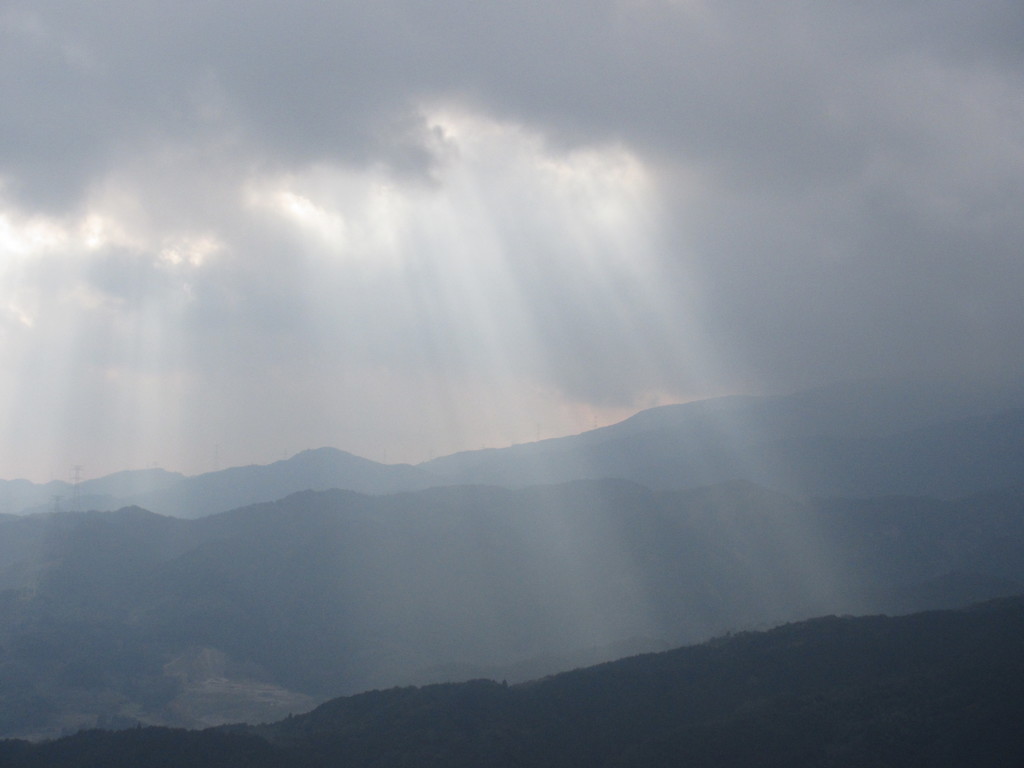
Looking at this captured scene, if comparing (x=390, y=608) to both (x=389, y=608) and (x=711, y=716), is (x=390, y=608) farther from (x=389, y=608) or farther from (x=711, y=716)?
(x=711, y=716)

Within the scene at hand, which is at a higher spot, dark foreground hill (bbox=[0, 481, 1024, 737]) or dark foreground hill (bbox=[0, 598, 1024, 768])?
dark foreground hill (bbox=[0, 481, 1024, 737])

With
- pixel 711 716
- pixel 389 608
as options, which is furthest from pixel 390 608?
pixel 711 716

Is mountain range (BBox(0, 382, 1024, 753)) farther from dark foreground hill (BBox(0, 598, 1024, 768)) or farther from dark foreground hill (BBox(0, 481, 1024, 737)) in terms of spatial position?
dark foreground hill (BBox(0, 598, 1024, 768))

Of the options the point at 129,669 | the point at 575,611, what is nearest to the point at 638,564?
the point at 575,611

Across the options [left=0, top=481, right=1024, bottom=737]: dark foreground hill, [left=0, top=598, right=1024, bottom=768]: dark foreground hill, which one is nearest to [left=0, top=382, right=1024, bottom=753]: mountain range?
[left=0, top=481, right=1024, bottom=737]: dark foreground hill

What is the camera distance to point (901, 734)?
168 feet

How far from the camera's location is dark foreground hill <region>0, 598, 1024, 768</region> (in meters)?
51.7

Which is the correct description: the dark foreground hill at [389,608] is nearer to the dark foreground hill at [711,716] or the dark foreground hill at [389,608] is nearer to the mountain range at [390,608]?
the mountain range at [390,608]

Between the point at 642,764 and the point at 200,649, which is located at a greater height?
the point at 200,649

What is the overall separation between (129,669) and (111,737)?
98351mm

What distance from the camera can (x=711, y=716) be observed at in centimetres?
6219

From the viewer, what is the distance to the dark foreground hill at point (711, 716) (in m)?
51.7

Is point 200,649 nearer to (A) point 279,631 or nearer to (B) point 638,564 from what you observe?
(A) point 279,631

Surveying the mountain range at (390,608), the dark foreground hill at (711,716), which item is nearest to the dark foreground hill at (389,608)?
the mountain range at (390,608)
